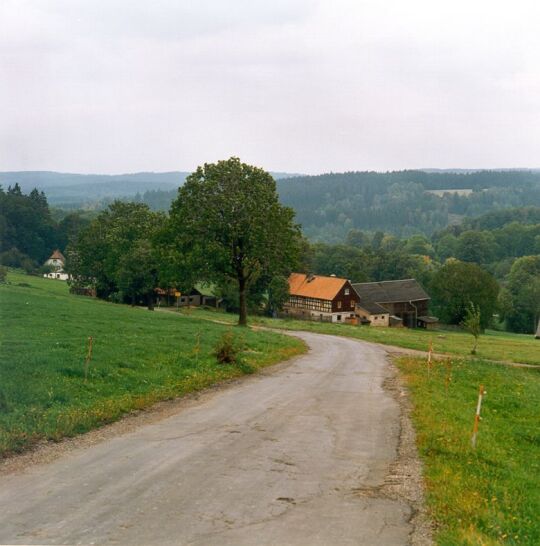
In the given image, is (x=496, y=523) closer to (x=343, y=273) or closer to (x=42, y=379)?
(x=42, y=379)

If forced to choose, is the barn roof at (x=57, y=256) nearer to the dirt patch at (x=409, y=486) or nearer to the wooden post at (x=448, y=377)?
the wooden post at (x=448, y=377)

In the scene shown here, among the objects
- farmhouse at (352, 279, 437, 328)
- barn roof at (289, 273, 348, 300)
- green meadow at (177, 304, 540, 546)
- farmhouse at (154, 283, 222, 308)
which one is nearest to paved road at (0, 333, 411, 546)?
green meadow at (177, 304, 540, 546)

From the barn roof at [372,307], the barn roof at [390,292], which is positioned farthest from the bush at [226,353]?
the barn roof at [390,292]

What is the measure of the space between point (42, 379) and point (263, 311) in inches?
2996

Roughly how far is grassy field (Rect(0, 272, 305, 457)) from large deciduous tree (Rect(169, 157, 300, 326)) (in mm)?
12147

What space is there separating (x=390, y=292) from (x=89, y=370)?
301ft

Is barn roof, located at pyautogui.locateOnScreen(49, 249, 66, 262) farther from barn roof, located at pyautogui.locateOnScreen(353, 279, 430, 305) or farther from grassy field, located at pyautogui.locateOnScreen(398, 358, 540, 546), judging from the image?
grassy field, located at pyautogui.locateOnScreen(398, 358, 540, 546)

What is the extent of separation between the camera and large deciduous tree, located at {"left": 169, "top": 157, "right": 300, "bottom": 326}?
47.7 meters

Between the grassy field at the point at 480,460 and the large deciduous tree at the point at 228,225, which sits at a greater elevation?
the large deciduous tree at the point at 228,225

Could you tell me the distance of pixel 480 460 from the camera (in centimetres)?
1484

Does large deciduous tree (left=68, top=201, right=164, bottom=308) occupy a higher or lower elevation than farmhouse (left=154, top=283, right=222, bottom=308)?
higher

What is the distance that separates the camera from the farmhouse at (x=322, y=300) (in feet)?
317

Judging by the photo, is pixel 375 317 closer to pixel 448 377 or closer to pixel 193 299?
pixel 193 299

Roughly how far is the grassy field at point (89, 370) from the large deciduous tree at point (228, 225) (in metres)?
12.1
